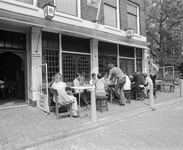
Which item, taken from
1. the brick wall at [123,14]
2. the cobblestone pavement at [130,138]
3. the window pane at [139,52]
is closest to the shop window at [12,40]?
the cobblestone pavement at [130,138]

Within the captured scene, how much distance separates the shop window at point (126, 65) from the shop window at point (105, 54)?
863 millimetres

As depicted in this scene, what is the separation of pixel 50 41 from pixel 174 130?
20.5 ft

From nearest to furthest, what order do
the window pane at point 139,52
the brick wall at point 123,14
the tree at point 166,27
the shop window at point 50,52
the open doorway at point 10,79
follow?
the shop window at point 50,52
the open doorway at point 10,79
the brick wall at point 123,14
the window pane at point 139,52
the tree at point 166,27

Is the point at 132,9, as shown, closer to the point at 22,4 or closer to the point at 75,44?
the point at 75,44

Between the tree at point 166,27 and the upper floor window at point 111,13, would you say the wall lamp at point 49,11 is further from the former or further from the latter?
the tree at point 166,27

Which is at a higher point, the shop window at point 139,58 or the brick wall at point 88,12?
the brick wall at point 88,12

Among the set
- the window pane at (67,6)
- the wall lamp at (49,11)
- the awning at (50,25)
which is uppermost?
the window pane at (67,6)

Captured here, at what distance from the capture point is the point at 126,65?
37.0 feet

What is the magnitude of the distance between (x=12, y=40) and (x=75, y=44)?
10.3 ft

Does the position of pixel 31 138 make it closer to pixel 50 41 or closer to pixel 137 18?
pixel 50 41

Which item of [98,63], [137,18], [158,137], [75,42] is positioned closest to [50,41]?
[75,42]

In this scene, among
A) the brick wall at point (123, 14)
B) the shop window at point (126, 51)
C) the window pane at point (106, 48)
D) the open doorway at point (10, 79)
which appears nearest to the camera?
the open doorway at point (10, 79)

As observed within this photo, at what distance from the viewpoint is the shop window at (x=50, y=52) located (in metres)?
7.02

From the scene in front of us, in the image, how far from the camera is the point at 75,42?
816 centimetres
